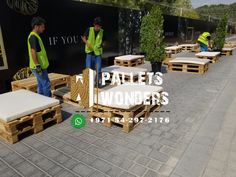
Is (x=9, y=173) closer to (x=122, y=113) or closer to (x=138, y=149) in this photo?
(x=138, y=149)

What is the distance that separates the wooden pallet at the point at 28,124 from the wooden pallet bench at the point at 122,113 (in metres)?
0.91

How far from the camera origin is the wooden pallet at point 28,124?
168 inches

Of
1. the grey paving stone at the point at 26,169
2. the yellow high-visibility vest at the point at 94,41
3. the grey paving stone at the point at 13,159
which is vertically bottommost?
the grey paving stone at the point at 26,169

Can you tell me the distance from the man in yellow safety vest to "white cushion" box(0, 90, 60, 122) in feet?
1.82

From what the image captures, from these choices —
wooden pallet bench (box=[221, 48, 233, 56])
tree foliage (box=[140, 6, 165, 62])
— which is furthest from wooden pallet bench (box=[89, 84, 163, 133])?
wooden pallet bench (box=[221, 48, 233, 56])

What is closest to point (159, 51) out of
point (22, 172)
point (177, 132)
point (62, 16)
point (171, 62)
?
point (171, 62)

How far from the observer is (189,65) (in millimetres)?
10664

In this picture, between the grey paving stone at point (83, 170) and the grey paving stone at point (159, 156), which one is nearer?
the grey paving stone at point (83, 170)

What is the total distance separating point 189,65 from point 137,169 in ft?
27.0

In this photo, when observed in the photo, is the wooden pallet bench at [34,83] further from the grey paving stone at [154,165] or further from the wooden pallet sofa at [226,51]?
the wooden pallet sofa at [226,51]

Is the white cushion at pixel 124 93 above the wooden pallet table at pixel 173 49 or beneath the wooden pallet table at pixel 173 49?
beneath

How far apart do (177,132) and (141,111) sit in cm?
101

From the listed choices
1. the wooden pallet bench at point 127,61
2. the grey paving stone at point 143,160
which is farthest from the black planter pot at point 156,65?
the grey paving stone at point 143,160

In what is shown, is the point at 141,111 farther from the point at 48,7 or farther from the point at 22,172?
the point at 48,7
